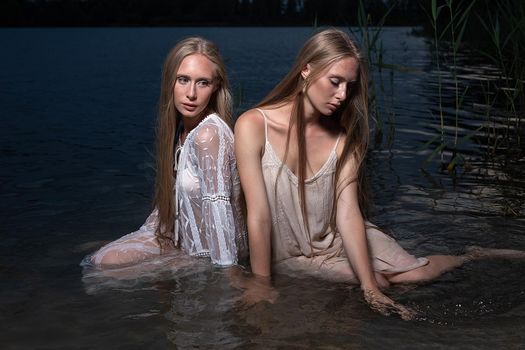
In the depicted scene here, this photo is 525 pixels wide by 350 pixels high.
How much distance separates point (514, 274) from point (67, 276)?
2.19 m

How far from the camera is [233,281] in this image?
3361 mm

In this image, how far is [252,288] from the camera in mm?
3287

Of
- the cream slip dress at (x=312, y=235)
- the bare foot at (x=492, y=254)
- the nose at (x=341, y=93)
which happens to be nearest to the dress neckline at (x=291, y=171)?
the cream slip dress at (x=312, y=235)

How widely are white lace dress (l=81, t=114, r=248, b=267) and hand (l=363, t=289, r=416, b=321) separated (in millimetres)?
617

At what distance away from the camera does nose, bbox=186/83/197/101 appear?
3355mm

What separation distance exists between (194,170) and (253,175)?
36 cm

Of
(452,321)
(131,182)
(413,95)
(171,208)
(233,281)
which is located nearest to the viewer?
(452,321)

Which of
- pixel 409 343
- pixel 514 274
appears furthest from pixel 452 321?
pixel 514 274

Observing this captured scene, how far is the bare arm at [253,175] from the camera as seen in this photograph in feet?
10.4

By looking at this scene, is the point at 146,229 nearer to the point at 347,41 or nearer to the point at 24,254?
the point at 24,254

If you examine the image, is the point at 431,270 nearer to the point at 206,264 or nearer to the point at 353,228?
the point at 353,228

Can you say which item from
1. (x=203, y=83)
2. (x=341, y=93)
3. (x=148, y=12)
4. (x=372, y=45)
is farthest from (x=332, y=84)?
(x=148, y=12)

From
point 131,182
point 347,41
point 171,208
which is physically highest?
point 347,41

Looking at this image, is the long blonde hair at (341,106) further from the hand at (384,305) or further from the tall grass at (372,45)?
the tall grass at (372,45)
